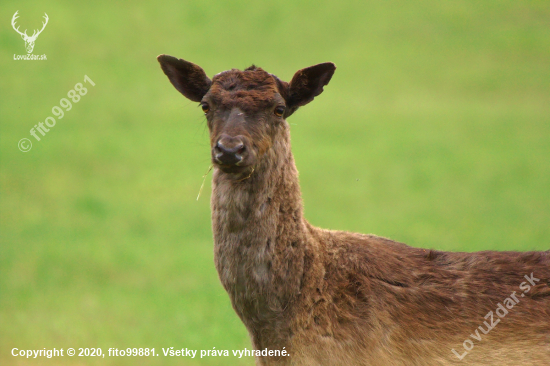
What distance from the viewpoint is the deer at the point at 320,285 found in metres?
7.54

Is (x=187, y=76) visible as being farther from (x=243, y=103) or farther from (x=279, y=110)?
(x=279, y=110)

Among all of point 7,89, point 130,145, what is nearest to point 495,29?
point 130,145

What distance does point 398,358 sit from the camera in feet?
25.0

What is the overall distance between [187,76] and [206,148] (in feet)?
72.1

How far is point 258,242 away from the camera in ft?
25.3

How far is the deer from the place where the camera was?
7543 mm

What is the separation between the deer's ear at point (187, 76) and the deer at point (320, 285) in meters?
0.48

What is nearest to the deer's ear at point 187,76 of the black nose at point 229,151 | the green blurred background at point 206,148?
the black nose at point 229,151

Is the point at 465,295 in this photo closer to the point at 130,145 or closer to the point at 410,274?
the point at 410,274

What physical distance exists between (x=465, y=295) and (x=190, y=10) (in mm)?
43420

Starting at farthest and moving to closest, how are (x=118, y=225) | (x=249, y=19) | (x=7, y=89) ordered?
1. (x=249, y=19)
2. (x=7, y=89)
3. (x=118, y=225)

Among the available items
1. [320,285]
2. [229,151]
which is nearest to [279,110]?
[229,151]

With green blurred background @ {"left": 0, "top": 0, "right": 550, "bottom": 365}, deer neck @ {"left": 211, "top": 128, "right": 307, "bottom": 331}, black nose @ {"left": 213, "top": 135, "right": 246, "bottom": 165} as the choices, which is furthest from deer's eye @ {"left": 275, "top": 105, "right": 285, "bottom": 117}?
green blurred background @ {"left": 0, "top": 0, "right": 550, "bottom": 365}

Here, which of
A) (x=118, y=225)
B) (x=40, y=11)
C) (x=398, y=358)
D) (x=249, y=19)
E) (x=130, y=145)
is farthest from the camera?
(x=249, y=19)
